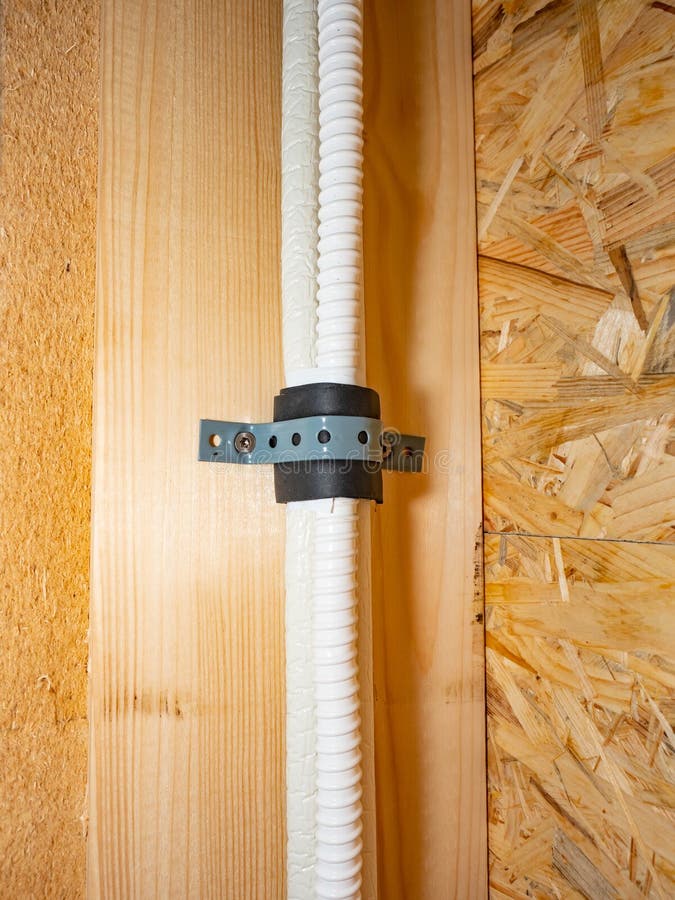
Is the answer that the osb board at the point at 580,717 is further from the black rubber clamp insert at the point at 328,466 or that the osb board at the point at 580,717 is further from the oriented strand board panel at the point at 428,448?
the black rubber clamp insert at the point at 328,466

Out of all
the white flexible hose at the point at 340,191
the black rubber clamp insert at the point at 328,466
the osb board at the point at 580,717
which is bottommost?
the osb board at the point at 580,717

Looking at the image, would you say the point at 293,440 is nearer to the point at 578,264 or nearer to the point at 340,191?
the point at 340,191

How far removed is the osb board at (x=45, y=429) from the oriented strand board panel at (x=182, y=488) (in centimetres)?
3

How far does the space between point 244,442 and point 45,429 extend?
6.7 inches

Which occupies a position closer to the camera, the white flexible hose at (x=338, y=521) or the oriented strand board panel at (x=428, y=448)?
the white flexible hose at (x=338, y=521)

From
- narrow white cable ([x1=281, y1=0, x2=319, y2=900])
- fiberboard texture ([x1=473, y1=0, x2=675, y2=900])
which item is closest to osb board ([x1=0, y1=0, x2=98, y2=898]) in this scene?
narrow white cable ([x1=281, y1=0, x2=319, y2=900])

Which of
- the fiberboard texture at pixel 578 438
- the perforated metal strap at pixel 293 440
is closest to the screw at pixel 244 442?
the perforated metal strap at pixel 293 440

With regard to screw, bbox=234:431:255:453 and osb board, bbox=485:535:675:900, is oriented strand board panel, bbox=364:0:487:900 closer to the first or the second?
osb board, bbox=485:535:675:900

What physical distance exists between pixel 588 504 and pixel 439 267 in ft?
0.94

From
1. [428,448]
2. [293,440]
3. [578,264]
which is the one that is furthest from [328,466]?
[578,264]

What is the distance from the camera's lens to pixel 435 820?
25.7 inches

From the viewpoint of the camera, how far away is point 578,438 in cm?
63

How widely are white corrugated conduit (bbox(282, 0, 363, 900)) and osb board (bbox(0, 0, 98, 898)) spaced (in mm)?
183

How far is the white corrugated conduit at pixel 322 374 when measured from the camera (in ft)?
1.70
